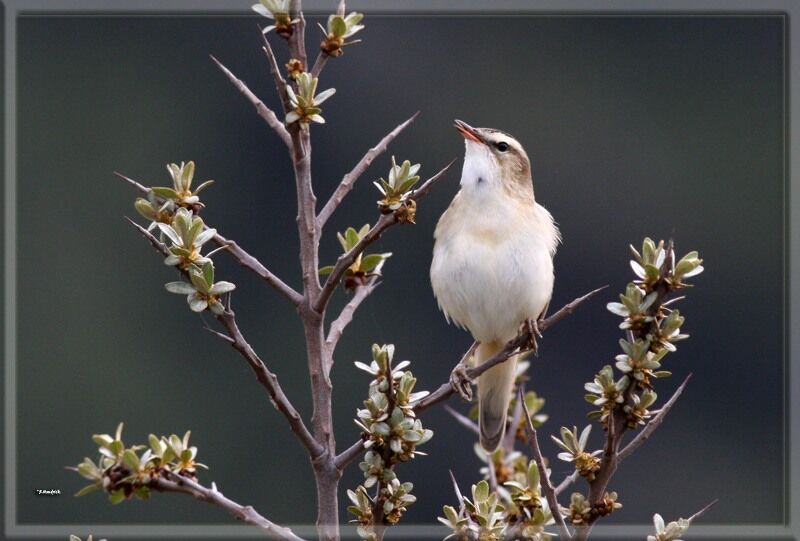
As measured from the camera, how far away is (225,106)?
757 cm

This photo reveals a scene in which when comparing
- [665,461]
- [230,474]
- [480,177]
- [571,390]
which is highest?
[480,177]

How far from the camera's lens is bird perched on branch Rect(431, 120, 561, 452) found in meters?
3.06

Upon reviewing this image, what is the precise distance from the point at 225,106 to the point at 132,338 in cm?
180

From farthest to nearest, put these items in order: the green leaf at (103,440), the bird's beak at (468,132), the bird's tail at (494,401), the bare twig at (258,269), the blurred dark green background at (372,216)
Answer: the blurred dark green background at (372,216) < the bird's beak at (468,132) < the bird's tail at (494,401) < the bare twig at (258,269) < the green leaf at (103,440)

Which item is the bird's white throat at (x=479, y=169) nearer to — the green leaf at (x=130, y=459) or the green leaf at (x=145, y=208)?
the green leaf at (x=145, y=208)

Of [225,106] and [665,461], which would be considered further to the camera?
[225,106]

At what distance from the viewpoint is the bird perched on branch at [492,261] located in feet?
10.1

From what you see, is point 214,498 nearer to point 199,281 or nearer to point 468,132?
point 199,281

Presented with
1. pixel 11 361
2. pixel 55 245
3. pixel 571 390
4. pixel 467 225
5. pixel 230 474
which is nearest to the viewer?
pixel 11 361

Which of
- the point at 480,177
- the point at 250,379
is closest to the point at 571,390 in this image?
the point at 480,177

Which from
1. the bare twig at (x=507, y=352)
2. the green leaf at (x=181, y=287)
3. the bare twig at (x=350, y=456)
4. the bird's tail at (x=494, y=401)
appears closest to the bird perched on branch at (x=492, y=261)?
the bird's tail at (x=494, y=401)

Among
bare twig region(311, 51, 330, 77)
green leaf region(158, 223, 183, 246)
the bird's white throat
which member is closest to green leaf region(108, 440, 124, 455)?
green leaf region(158, 223, 183, 246)

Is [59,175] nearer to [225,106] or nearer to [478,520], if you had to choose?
[225,106]

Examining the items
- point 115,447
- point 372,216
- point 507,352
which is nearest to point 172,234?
point 115,447
